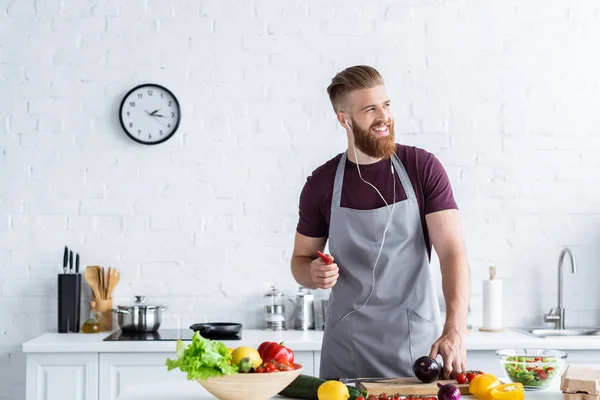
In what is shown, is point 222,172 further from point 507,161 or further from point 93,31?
point 507,161

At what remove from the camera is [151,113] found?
4.19m

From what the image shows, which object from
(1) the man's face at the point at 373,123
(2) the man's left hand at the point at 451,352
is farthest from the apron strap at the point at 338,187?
(2) the man's left hand at the point at 451,352

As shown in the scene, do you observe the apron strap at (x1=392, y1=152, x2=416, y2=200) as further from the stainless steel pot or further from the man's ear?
the stainless steel pot

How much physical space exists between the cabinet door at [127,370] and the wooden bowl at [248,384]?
1.71 m

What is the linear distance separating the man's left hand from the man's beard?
75cm

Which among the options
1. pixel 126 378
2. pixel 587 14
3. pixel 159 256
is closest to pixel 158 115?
pixel 159 256

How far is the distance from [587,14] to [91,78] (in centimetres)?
279

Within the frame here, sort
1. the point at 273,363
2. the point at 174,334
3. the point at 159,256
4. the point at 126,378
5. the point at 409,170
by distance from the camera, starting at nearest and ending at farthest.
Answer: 1. the point at 273,363
2. the point at 409,170
3. the point at 126,378
4. the point at 174,334
5. the point at 159,256

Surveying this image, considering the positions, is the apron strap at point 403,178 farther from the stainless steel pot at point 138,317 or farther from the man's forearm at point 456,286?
the stainless steel pot at point 138,317

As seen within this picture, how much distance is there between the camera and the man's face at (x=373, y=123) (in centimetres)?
284

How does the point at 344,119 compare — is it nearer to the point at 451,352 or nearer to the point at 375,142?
the point at 375,142

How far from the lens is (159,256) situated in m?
4.17

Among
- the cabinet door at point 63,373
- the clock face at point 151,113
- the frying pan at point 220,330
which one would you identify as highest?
the clock face at point 151,113

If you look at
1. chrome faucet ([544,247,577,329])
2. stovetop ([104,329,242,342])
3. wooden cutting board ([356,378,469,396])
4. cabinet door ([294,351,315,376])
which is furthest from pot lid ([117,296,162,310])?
chrome faucet ([544,247,577,329])
